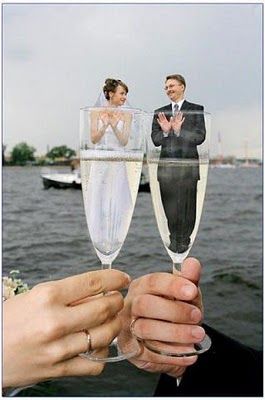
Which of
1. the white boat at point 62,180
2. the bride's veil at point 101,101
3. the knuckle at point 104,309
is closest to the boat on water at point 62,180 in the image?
the white boat at point 62,180

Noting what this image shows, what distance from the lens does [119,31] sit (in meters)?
1.09

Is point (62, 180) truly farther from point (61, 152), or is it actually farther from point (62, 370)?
point (62, 370)

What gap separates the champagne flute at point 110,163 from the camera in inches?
30.5

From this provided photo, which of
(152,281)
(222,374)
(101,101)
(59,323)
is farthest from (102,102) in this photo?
(222,374)

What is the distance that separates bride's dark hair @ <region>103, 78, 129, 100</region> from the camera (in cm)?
101

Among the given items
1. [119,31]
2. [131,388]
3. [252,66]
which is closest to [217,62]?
[252,66]

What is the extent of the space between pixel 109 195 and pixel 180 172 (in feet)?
0.28

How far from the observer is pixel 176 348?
90cm

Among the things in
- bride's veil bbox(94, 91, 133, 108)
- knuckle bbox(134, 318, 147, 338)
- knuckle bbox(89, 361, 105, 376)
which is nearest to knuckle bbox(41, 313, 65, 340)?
knuckle bbox(89, 361, 105, 376)

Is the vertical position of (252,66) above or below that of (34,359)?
above

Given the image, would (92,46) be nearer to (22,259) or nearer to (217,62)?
(217,62)

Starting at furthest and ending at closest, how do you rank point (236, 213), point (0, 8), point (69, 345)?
point (236, 213), point (0, 8), point (69, 345)

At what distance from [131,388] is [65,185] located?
0.36 m

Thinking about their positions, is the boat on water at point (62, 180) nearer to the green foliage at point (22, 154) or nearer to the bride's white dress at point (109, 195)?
the green foliage at point (22, 154)
